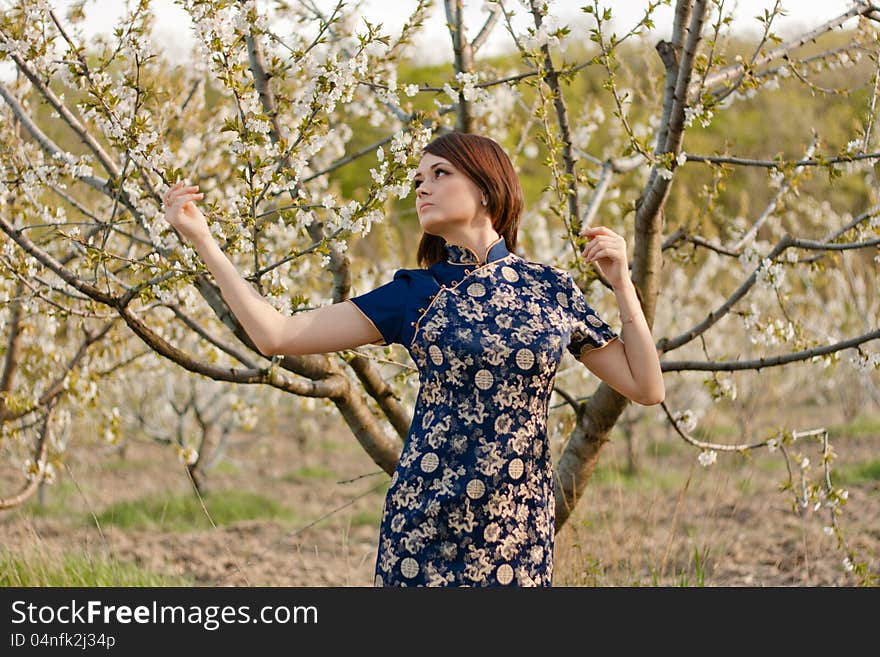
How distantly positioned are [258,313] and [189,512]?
18.7ft

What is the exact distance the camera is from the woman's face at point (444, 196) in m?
2.25

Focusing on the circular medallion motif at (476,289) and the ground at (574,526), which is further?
the ground at (574,526)

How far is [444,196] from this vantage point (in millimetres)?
2254

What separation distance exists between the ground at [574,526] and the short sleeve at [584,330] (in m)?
1.13

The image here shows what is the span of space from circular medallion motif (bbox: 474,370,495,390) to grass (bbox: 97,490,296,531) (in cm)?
523

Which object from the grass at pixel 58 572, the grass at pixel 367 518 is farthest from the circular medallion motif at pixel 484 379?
the grass at pixel 367 518

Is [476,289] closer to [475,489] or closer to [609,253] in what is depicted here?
[609,253]

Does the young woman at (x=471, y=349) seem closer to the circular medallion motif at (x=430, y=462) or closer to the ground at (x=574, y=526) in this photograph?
the circular medallion motif at (x=430, y=462)

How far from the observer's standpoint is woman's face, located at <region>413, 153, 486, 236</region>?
7.39 ft

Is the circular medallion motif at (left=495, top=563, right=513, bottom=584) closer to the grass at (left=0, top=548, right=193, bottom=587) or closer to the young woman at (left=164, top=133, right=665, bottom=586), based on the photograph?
the young woman at (left=164, top=133, right=665, bottom=586)

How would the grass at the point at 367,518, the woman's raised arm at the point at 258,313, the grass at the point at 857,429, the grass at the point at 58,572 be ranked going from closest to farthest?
the woman's raised arm at the point at 258,313
the grass at the point at 58,572
the grass at the point at 367,518
the grass at the point at 857,429

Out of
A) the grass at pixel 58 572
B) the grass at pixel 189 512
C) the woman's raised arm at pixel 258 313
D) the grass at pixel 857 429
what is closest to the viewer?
the woman's raised arm at pixel 258 313

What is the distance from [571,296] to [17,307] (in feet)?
9.71

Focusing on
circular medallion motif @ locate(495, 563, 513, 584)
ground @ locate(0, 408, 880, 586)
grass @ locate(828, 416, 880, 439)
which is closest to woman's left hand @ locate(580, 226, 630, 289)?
circular medallion motif @ locate(495, 563, 513, 584)
